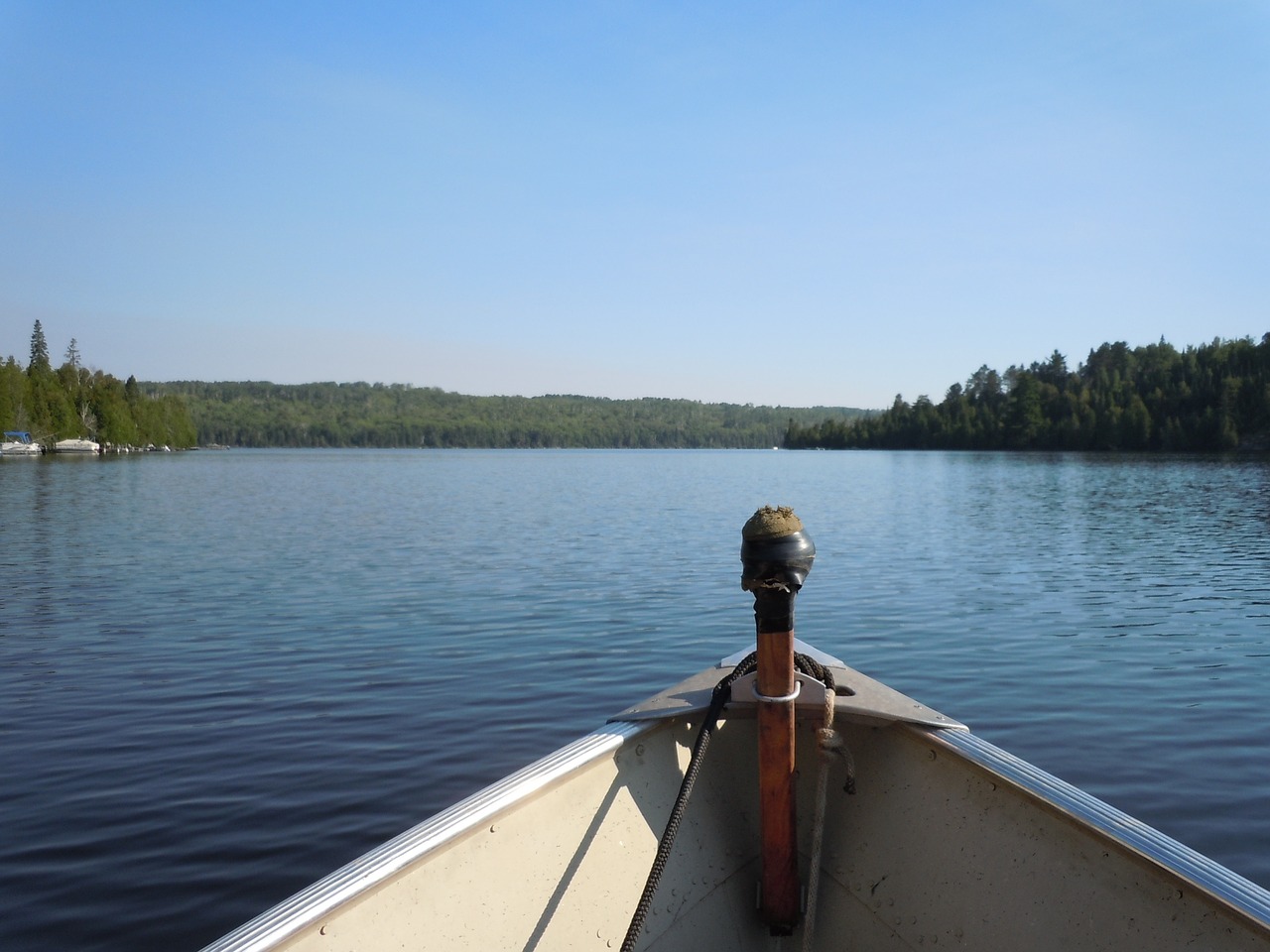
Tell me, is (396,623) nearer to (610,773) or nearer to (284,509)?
(610,773)

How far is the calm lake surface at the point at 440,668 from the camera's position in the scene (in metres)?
6.84

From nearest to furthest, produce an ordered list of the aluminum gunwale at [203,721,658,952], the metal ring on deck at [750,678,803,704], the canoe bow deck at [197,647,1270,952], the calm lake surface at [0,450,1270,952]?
the aluminum gunwale at [203,721,658,952] < the canoe bow deck at [197,647,1270,952] < the metal ring on deck at [750,678,803,704] < the calm lake surface at [0,450,1270,952]

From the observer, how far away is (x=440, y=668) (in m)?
12.0

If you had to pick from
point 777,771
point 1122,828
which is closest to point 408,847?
point 777,771

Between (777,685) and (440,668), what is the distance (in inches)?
354

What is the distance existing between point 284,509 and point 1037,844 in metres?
37.5

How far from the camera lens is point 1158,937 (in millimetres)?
2885

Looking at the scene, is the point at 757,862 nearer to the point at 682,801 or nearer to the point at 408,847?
the point at 682,801

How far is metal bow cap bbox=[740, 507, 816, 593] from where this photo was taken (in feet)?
11.4

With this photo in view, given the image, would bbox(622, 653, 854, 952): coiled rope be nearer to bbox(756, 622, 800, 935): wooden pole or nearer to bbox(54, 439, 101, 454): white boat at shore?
bbox(756, 622, 800, 935): wooden pole

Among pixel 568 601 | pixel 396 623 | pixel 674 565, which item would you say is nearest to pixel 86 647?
pixel 396 623

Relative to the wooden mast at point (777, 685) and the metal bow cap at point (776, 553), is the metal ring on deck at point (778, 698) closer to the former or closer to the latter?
the wooden mast at point (777, 685)

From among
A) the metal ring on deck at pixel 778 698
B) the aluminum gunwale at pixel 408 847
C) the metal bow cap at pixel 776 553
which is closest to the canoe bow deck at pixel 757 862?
the aluminum gunwale at pixel 408 847

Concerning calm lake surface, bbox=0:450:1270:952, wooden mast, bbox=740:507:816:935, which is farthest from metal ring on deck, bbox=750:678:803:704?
calm lake surface, bbox=0:450:1270:952
